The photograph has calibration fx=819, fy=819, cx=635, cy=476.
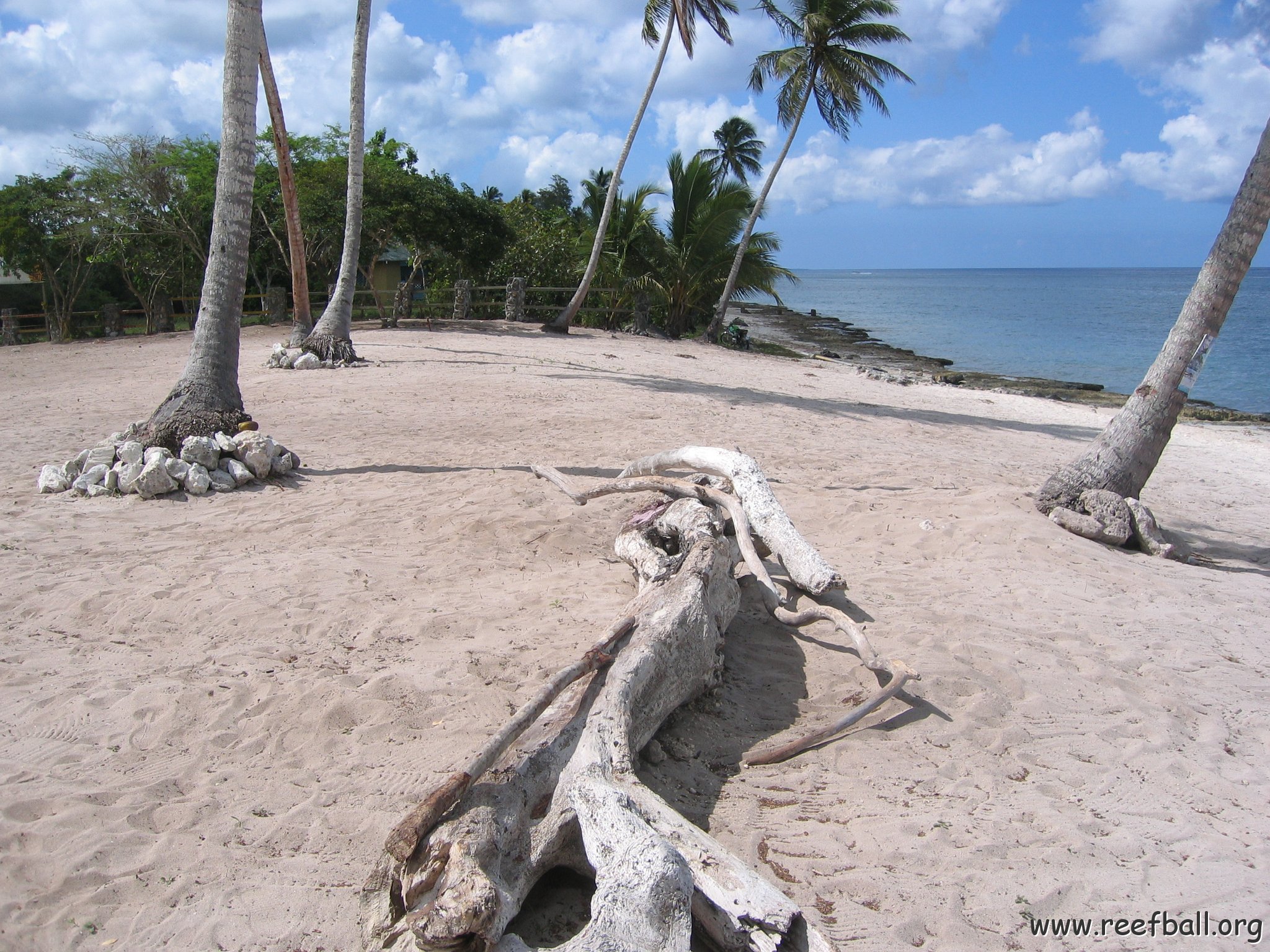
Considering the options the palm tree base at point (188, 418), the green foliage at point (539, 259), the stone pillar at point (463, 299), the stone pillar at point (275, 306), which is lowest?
the palm tree base at point (188, 418)

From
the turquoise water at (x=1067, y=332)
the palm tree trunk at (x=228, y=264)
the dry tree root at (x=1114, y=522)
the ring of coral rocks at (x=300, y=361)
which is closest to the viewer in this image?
the dry tree root at (x=1114, y=522)

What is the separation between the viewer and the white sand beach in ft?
8.64

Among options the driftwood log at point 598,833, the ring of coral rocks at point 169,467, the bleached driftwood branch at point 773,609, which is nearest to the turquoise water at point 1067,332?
the bleached driftwood branch at point 773,609

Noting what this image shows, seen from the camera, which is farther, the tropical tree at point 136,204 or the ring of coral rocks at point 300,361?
the tropical tree at point 136,204

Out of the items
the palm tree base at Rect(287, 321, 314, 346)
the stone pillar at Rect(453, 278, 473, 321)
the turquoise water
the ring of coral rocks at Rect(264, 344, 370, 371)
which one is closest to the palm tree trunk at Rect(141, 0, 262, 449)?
the ring of coral rocks at Rect(264, 344, 370, 371)

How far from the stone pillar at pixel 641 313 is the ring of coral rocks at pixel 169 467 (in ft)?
54.0

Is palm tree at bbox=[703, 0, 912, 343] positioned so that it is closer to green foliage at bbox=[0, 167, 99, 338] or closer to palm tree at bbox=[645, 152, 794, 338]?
palm tree at bbox=[645, 152, 794, 338]

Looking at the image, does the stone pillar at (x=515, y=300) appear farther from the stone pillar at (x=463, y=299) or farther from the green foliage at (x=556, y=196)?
the green foliage at (x=556, y=196)

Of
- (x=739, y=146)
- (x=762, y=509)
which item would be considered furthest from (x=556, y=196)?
(x=762, y=509)

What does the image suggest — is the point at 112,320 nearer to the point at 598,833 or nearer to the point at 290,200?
the point at 290,200

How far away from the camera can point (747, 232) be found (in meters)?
21.8

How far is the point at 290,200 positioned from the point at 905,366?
19.6m

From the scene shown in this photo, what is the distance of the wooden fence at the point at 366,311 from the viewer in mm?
18234

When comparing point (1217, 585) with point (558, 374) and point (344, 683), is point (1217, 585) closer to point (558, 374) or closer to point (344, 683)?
point (344, 683)
